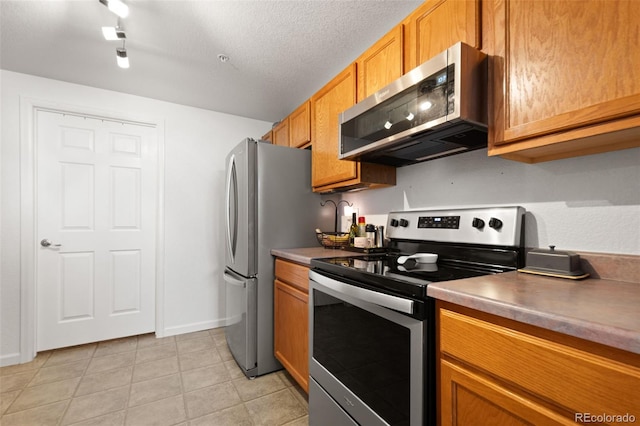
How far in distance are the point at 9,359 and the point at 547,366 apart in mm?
3511

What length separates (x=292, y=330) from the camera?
6.04 ft

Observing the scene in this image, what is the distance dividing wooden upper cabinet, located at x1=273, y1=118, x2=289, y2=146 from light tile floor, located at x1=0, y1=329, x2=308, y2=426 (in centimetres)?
200

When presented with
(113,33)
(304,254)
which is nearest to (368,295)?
(304,254)

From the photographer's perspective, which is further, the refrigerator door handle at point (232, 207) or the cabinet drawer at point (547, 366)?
the refrigerator door handle at point (232, 207)

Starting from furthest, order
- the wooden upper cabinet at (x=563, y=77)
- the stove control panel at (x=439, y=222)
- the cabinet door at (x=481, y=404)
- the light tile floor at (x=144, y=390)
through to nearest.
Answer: the light tile floor at (x=144, y=390), the stove control panel at (x=439, y=222), the wooden upper cabinet at (x=563, y=77), the cabinet door at (x=481, y=404)

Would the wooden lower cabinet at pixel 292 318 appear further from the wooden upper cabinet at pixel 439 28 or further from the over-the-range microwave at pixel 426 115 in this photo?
the wooden upper cabinet at pixel 439 28

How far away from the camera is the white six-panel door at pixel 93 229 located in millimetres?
2486

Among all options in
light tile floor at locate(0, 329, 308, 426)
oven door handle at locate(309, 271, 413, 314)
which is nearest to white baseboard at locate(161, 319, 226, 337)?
light tile floor at locate(0, 329, 308, 426)

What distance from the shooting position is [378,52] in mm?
1618

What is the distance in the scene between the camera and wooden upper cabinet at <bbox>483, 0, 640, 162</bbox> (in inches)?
31.0

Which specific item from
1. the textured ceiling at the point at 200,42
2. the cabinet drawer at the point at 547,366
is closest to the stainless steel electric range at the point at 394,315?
the cabinet drawer at the point at 547,366

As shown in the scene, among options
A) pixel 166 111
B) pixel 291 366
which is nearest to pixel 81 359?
pixel 291 366

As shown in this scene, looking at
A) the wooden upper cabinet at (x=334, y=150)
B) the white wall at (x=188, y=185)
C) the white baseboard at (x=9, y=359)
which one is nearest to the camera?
the wooden upper cabinet at (x=334, y=150)

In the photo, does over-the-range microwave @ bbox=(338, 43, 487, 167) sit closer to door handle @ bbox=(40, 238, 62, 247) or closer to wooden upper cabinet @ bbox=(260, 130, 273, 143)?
wooden upper cabinet @ bbox=(260, 130, 273, 143)
